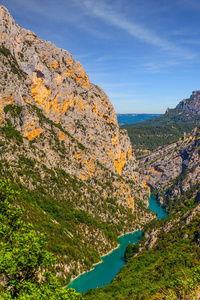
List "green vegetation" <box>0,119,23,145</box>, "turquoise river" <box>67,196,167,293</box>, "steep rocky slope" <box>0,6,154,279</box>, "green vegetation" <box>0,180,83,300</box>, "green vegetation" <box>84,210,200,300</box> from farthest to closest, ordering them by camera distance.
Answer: "green vegetation" <box>0,119,23,145</box>, "steep rocky slope" <box>0,6,154,279</box>, "turquoise river" <box>67,196,167,293</box>, "green vegetation" <box>84,210,200,300</box>, "green vegetation" <box>0,180,83,300</box>

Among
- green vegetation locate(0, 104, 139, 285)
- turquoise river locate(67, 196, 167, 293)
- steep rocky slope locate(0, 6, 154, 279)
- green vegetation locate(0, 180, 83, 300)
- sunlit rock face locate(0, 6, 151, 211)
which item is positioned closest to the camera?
green vegetation locate(0, 180, 83, 300)

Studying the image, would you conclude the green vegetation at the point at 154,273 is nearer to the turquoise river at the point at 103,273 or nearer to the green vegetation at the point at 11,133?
the turquoise river at the point at 103,273

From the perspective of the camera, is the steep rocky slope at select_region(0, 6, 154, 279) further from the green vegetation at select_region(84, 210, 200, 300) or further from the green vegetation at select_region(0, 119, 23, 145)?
the green vegetation at select_region(84, 210, 200, 300)

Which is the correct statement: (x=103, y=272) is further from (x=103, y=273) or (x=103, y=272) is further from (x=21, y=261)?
(x=21, y=261)

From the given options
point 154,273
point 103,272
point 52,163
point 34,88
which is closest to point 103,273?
point 103,272

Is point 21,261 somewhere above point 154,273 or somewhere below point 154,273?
above

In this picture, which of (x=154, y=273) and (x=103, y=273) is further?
(x=103, y=273)

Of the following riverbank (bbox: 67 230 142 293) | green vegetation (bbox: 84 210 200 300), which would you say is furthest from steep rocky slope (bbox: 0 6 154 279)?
green vegetation (bbox: 84 210 200 300)

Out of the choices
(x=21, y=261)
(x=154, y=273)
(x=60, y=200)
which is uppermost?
(x=21, y=261)
